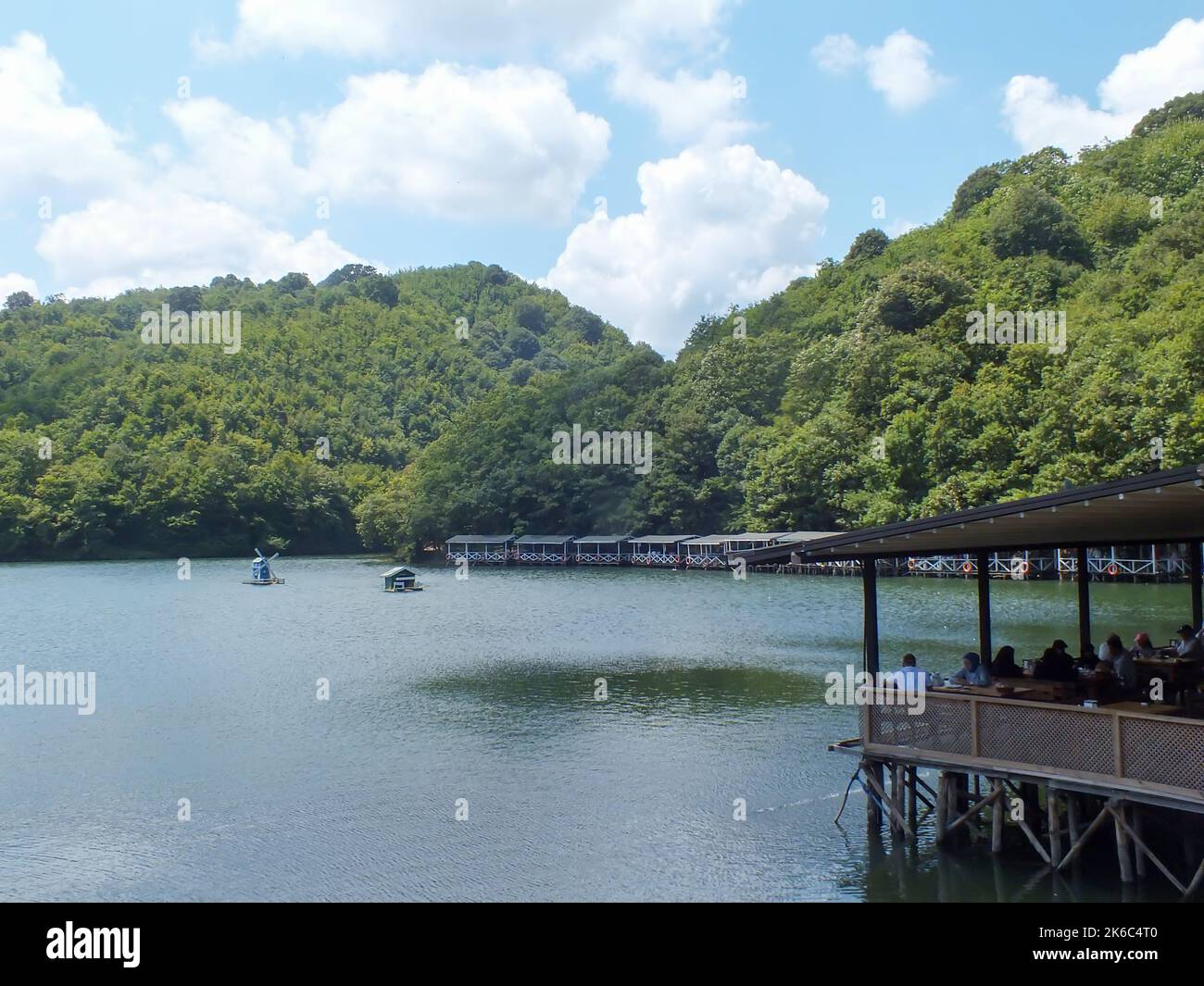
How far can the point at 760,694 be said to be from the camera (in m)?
28.3

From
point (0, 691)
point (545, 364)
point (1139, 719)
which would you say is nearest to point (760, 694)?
point (1139, 719)

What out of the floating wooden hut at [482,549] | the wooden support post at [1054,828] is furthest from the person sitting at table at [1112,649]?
the floating wooden hut at [482,549]

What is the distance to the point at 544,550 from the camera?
330ft

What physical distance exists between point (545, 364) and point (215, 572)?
4277 inches

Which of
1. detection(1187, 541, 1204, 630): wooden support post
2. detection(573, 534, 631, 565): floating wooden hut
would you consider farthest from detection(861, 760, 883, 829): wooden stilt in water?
detection(573, 534, 631, 565): floating wooden hut

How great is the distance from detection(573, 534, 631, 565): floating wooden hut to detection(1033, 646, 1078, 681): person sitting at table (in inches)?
3062

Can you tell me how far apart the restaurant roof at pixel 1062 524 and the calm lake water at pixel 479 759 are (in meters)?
4.44

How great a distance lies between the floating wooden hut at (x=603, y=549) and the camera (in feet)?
312

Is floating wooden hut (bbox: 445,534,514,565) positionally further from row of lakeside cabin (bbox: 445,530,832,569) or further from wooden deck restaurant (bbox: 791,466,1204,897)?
wooden deck restaurant (bbox: 791,466,1204,897)

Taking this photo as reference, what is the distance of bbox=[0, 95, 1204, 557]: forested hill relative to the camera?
67.1 meters

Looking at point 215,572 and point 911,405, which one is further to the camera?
point 215,572

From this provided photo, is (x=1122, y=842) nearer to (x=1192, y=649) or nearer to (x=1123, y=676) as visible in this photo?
(x=1123, y=676)

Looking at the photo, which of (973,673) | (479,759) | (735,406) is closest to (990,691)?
(973,673)
